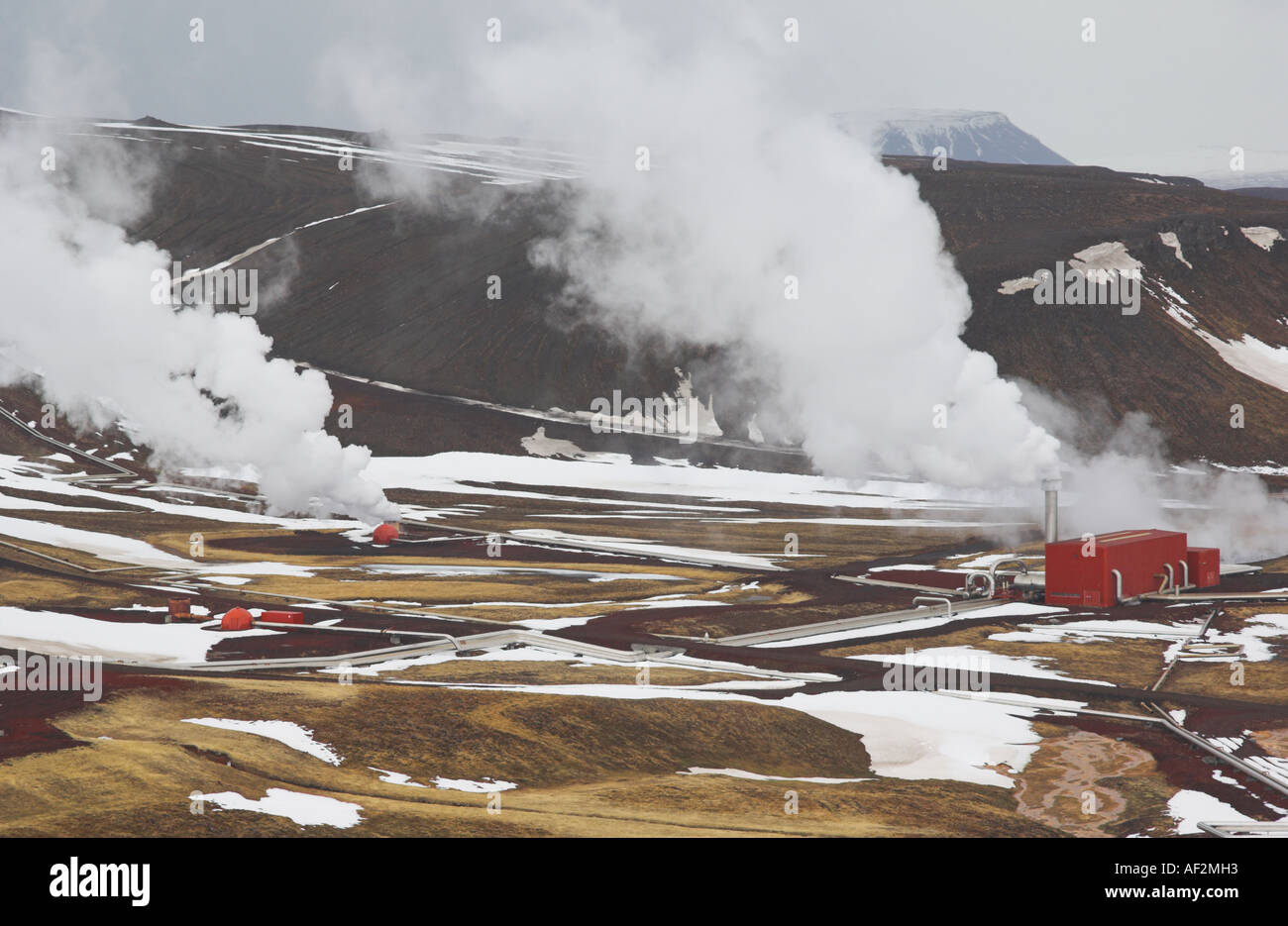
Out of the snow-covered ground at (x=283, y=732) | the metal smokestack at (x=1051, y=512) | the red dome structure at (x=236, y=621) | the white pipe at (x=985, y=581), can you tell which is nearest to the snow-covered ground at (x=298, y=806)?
the snow-covered ground at (x=283, y=732)

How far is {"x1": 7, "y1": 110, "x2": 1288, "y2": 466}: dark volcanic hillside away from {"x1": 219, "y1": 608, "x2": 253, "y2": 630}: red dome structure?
3338 inches

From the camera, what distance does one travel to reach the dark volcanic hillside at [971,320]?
479 ft

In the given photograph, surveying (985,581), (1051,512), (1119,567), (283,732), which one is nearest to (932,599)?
(985,581)

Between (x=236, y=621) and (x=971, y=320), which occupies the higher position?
(x=971, y=320)

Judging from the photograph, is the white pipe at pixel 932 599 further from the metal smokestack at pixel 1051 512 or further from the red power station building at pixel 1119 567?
the metal smokestack at pixel 1051 512

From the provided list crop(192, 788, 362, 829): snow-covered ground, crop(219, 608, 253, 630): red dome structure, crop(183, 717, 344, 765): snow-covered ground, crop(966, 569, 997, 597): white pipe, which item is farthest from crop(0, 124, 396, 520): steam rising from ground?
crop(192, 788, 362, 829): snow-covered ground

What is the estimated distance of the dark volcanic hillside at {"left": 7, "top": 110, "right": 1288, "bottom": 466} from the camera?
146 m

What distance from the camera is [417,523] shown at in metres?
99.2

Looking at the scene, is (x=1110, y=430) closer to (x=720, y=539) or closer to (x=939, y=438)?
(x=939, y=438)

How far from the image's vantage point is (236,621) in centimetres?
5666

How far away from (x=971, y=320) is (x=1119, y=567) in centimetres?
9319

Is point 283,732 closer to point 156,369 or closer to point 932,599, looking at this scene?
point 932,599

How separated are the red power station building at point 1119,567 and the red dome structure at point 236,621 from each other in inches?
1355

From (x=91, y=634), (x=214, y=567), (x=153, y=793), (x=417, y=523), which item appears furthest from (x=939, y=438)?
(x=153, y=793)
